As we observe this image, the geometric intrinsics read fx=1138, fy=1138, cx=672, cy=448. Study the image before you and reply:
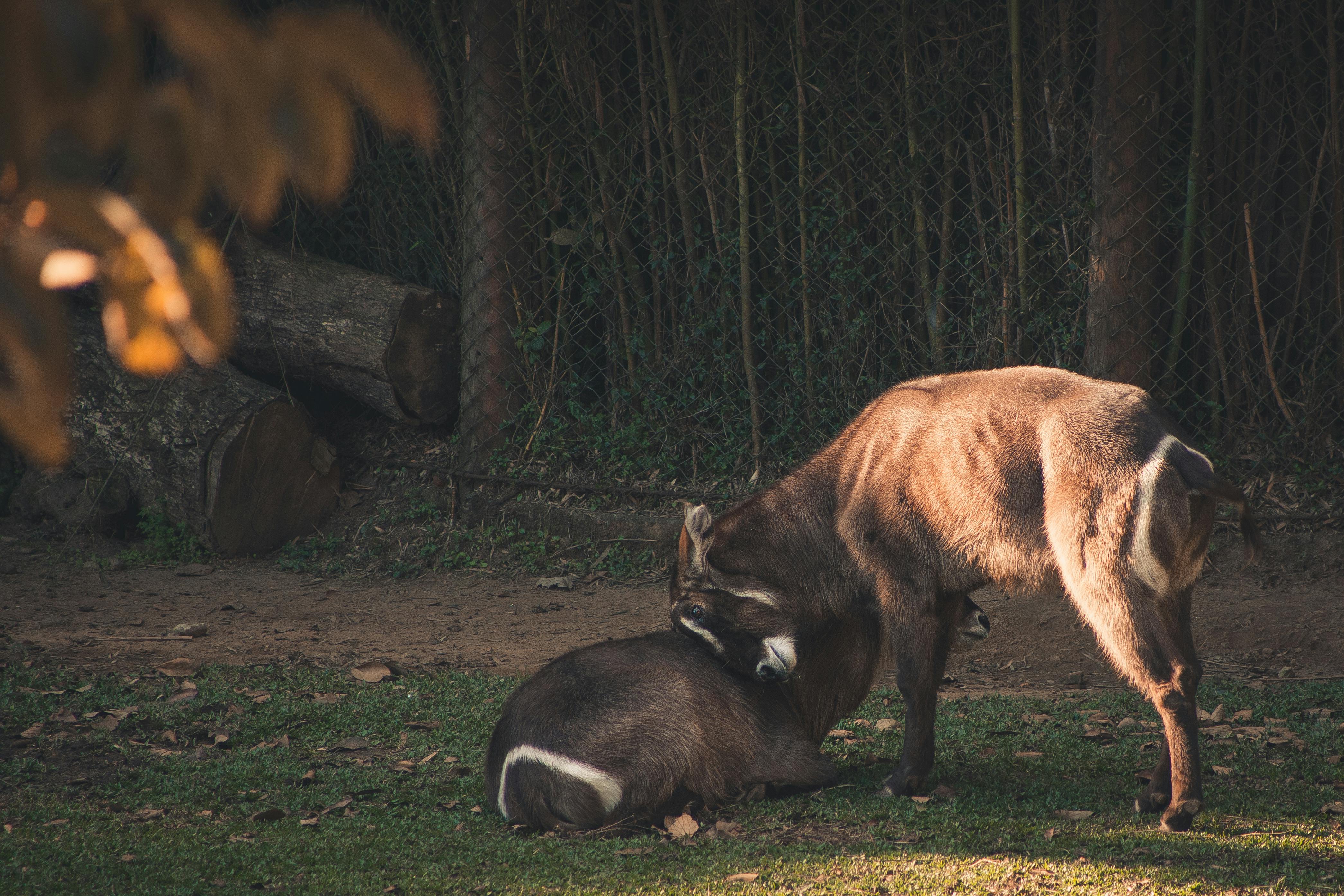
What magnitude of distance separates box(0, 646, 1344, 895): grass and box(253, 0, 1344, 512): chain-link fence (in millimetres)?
2270

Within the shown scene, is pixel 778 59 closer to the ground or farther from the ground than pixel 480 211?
farther from the ground

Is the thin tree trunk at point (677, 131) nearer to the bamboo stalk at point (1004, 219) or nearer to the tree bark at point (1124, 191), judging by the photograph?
the bamboo stalk at point (1004, 219)

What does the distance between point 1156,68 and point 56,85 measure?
5877 mm

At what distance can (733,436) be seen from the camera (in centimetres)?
659

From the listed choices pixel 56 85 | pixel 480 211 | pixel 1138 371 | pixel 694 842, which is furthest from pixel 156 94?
pixel 480 211

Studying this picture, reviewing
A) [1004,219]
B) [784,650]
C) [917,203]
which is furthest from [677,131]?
[784,650]

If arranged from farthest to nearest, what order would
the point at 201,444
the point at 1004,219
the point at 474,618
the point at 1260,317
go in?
the point at 201,444 < the point at 1004,219 < the point at 1260,317 < the point at 474,618

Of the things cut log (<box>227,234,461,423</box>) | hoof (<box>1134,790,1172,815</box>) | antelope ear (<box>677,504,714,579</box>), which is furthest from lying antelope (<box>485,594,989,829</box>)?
cut log (<box>227,234,461,423</box>)

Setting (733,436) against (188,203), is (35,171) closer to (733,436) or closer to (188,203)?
(188,203)

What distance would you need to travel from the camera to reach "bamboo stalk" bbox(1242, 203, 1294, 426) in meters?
5.75

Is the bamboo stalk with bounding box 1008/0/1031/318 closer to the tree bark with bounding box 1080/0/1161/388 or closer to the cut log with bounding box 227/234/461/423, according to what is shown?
the tree bark with bounding box 1080/0/1161/388

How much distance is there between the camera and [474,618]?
5.60m

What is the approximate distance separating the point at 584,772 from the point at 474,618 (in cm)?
271

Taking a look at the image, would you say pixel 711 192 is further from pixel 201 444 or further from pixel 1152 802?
pixel 1152 802
